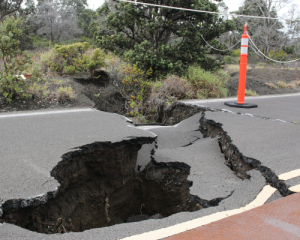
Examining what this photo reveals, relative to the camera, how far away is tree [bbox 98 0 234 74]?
10266 mm

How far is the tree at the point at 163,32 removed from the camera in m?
10.3

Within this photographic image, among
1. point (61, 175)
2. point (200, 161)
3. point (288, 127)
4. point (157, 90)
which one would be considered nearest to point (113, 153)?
point (61, 175)

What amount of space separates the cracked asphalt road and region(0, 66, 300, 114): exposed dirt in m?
2.11

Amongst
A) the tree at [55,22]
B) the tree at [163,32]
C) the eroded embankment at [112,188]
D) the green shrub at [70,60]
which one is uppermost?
the tree at [55,22]

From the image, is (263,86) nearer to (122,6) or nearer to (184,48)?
(184,48)

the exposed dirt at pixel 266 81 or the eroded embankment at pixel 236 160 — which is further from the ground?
→ the exposed dirt at pixel 266 81

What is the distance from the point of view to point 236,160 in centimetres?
401

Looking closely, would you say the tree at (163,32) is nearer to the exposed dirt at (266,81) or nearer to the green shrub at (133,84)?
the green shrub at (133,84)

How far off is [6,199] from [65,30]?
3628 cm

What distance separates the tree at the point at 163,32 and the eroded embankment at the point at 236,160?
5.11 m

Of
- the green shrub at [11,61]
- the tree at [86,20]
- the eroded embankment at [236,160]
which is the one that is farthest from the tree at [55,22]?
the eroded embankment at [236,160]

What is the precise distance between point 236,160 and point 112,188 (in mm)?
2123

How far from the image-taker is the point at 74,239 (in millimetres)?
2092

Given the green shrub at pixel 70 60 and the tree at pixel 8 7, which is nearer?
the green shrub at pixel 70 60
